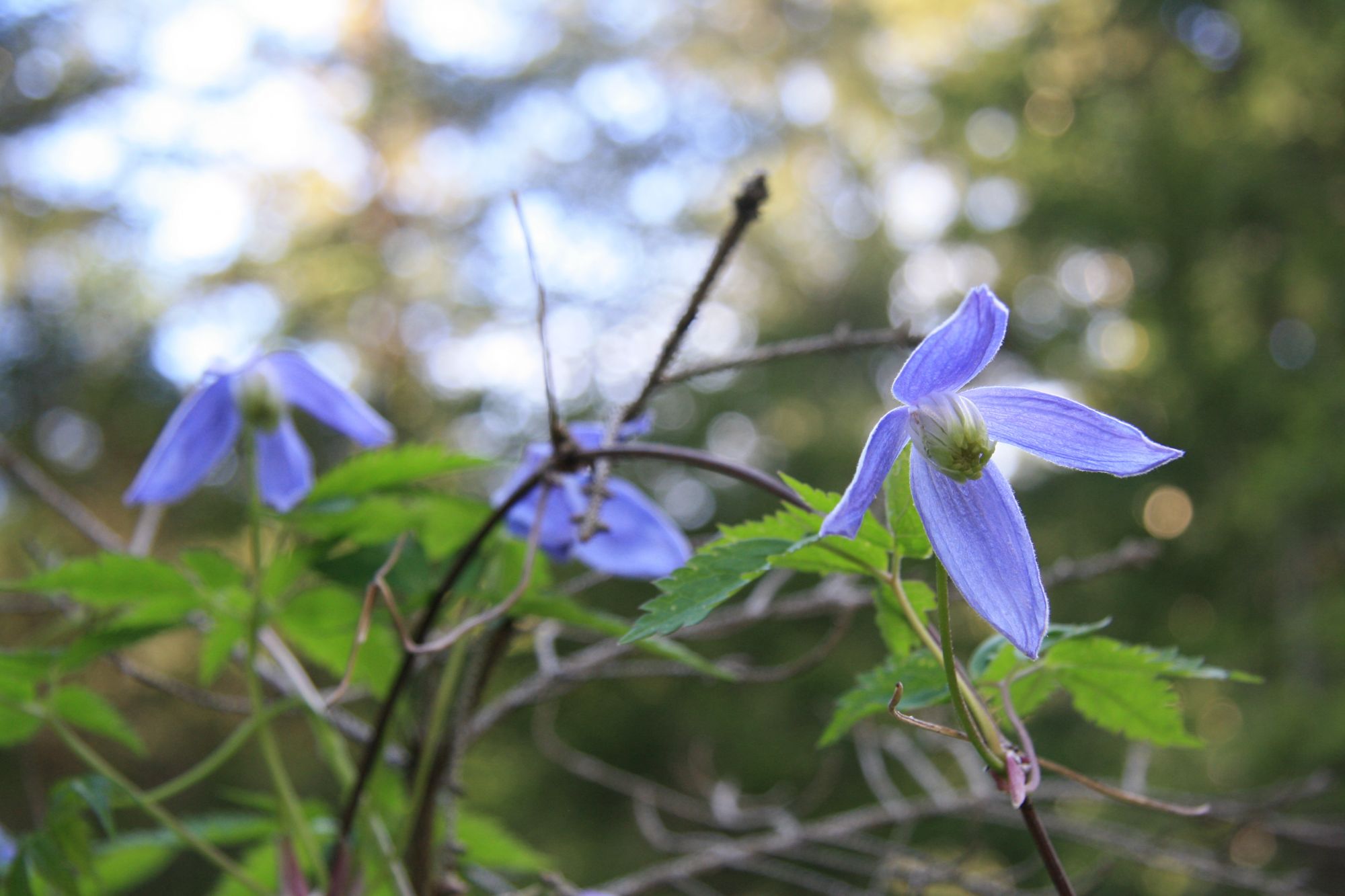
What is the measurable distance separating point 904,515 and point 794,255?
7.71 m

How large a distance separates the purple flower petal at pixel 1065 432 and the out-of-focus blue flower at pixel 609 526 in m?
0.28

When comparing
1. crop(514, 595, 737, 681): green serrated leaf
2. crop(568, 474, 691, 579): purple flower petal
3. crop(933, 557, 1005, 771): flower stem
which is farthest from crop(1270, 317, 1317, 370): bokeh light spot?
crop(933, 557, 1005, 771): flower stem

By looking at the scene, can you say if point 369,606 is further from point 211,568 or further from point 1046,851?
point 1046,851

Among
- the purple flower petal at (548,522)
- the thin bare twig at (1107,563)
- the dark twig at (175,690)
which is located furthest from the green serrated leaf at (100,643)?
the thin bare twig at (1107,563)

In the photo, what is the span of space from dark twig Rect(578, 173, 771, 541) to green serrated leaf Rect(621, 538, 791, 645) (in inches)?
3.0

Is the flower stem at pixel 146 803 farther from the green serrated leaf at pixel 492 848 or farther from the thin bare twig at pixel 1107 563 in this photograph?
the thin bare twig at pixel 1107 563

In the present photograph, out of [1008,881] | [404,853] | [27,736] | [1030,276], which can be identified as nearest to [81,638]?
[27,736]

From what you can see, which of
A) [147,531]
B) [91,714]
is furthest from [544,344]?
[147,531]

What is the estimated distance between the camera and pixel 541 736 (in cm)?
91

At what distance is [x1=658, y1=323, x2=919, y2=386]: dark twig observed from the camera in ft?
1.67

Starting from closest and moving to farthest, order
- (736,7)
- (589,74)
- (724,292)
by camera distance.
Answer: (724,292)
(589,74)
(736,7)

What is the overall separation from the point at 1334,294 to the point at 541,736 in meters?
5.34

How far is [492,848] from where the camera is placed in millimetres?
693

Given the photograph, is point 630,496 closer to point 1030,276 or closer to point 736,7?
point 1030,276
